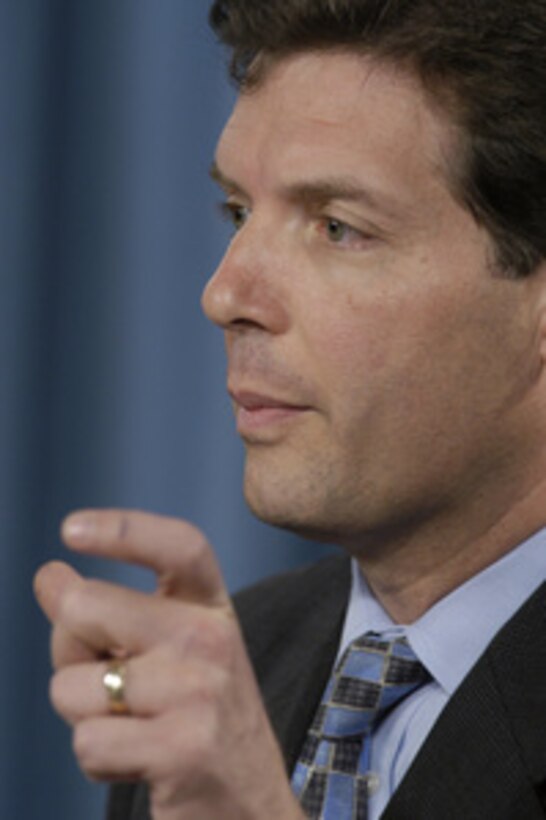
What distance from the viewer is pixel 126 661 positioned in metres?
0.79

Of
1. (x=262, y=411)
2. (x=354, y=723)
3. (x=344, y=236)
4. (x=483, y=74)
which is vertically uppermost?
(x=483, y=74)

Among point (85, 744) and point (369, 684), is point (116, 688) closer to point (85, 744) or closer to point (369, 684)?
Result: point (85, 744)

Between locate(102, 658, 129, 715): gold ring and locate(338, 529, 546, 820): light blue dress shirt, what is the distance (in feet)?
1.24

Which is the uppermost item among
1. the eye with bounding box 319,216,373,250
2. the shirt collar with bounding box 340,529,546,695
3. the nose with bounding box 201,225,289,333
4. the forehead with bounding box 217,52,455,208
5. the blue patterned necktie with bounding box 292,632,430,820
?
the forehead with bounding box 217,52,455,208

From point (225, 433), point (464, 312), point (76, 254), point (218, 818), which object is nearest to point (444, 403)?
point (464, 312)

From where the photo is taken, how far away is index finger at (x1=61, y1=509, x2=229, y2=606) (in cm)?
76

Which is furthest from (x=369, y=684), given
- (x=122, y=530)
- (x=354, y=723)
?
(x=122, y=530)

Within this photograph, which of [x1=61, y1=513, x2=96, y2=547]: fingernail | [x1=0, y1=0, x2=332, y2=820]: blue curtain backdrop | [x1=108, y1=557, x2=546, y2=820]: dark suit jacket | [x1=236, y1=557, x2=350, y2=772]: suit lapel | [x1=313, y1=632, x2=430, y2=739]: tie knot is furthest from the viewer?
[x1=0, y1=0, x2=332, y2=820]: blue curtain backdrop

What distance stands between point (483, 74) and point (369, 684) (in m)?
0.45

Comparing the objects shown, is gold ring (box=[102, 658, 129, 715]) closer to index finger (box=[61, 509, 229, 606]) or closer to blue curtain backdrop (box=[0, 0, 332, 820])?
index finger (box=[61, 509, 229, 606])

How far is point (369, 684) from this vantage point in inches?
45.3

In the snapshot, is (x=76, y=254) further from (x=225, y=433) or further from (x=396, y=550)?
(x=396, y=550)

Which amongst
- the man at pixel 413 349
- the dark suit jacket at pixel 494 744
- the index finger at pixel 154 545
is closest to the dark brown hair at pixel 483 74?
the man at pixel 413 349

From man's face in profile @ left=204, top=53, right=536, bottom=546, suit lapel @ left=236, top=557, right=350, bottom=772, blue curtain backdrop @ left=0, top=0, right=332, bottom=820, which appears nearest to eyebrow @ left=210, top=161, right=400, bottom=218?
man's face in profile @ left=204, top=53, right=536, bottom=546
